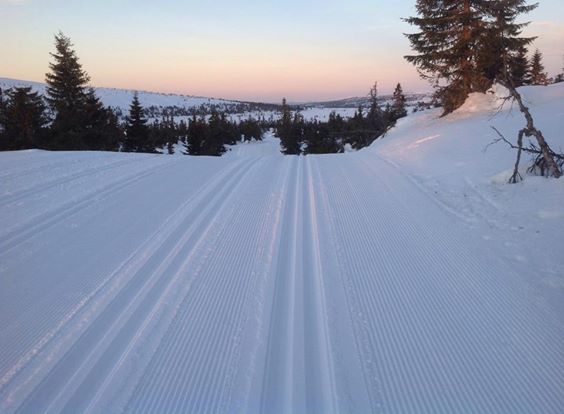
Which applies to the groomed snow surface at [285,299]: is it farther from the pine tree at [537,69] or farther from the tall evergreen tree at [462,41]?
the pine tree at [537,69]

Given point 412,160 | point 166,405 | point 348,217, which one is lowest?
point 166,405

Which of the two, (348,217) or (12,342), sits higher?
(348,217)

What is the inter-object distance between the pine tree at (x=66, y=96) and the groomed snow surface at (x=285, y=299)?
21.5 m

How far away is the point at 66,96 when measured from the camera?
27250 mm

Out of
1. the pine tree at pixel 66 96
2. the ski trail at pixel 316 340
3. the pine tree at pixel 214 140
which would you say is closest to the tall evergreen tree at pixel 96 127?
the pine tree at pixel 66 96

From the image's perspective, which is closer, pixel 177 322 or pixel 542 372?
pixel 542 372

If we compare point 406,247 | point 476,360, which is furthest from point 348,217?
point 476,360

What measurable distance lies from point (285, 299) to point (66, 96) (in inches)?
1184

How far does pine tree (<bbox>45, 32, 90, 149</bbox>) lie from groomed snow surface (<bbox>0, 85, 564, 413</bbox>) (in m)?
21.5

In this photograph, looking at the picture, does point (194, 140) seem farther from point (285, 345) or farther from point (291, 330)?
point (285, 345)

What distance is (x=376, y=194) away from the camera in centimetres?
782

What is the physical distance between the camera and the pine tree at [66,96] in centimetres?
2655

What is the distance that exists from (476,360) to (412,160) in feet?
29.4

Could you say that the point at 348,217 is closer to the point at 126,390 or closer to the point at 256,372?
the point at 256,372
